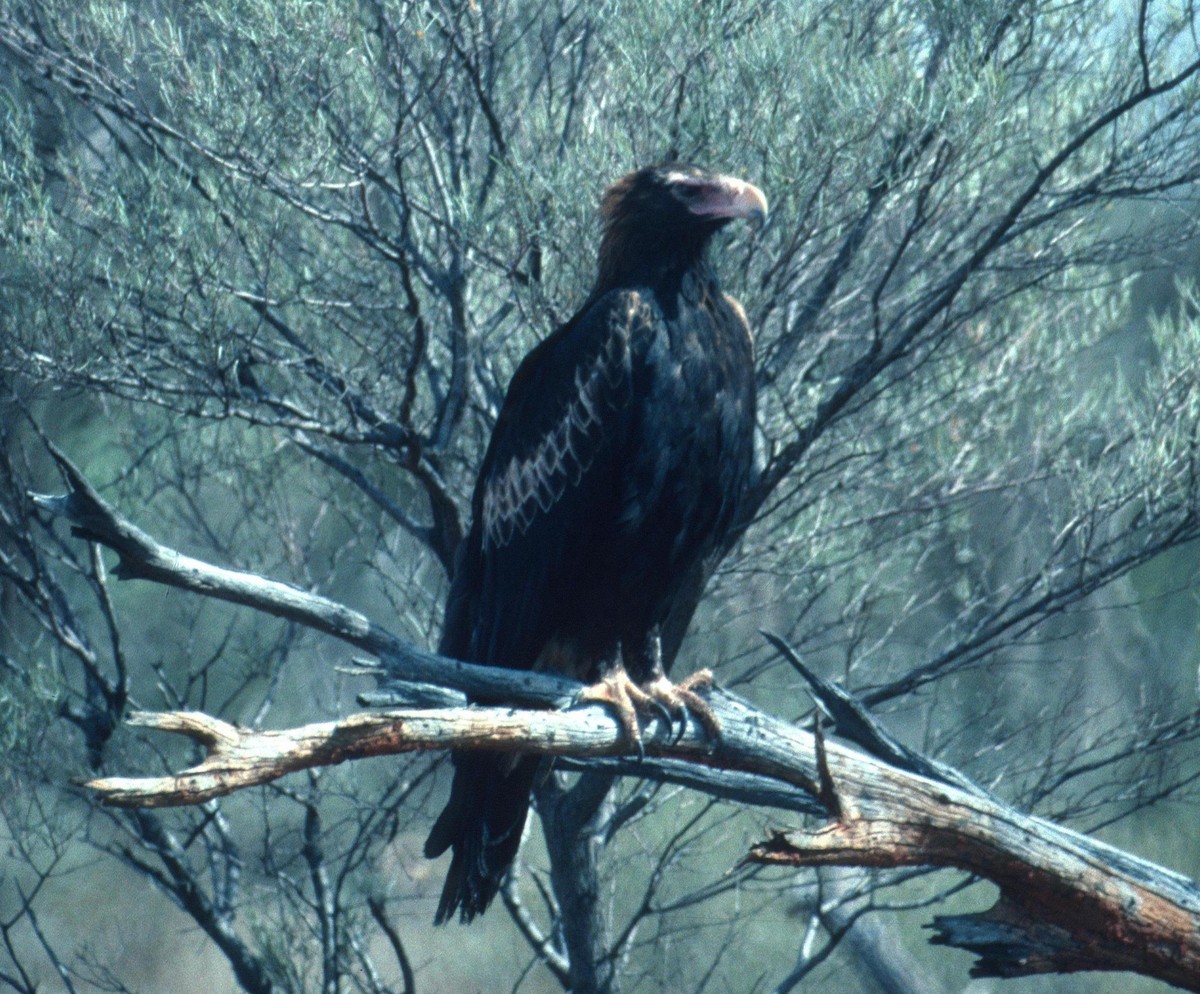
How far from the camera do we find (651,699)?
3.14 meters

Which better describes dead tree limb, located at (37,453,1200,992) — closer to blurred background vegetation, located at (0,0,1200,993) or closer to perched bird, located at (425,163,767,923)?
perched bird, located at (425,163,767,923)

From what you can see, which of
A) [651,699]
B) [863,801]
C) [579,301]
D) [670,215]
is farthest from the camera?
[579,301]

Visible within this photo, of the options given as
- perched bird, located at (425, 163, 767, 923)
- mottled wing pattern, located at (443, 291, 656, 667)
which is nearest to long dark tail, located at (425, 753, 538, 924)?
perched bird, located at (425, 163, 767, 923)

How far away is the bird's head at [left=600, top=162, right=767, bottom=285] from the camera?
131 inches

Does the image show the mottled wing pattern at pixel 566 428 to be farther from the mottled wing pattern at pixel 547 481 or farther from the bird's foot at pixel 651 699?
the bird's foot at pixel 651 699

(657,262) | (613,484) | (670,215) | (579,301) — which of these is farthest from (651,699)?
(579,301)

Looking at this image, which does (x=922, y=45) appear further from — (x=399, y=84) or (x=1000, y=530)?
(x=1000, y=530)

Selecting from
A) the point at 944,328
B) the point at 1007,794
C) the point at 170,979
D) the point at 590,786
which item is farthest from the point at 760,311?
the point at 170,979

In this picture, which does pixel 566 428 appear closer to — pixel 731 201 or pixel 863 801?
pixel 731 201

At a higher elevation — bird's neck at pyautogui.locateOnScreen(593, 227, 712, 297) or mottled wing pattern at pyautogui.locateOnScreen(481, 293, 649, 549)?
bird's neck at pyautogui.locateOnScreen(593, 227, 712, 297)

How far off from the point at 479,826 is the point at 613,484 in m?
0.85

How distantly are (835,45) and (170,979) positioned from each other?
18.1 ft

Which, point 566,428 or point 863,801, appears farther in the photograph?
point 566,428

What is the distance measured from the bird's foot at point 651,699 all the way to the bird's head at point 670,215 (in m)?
0.98
